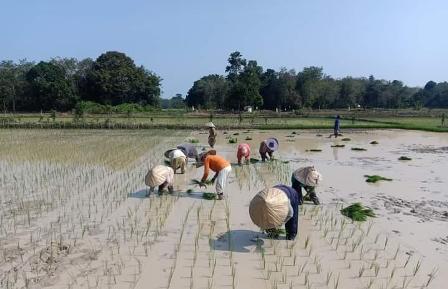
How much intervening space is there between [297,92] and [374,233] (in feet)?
157

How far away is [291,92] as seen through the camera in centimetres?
5272

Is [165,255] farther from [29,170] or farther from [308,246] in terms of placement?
[29,170]

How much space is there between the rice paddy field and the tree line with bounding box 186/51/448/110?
3811 centimetres

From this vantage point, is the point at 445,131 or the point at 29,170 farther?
the point at 445,131

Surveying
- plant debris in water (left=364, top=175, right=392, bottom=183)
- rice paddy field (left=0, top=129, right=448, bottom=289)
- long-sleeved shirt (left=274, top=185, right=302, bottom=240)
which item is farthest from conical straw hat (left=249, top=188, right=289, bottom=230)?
plant debris in water (left=364, top=175, right=392, bottom=183)

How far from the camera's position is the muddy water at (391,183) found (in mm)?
6891

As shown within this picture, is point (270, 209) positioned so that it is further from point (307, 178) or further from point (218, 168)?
point (218, 168)

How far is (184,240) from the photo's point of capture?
6.35 meters

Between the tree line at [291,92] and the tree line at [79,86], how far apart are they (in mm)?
9916

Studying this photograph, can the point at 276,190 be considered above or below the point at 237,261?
above

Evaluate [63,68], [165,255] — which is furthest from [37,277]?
[63,68]

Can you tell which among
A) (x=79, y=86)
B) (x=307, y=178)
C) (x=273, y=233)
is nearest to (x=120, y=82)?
(x=79, y=86)

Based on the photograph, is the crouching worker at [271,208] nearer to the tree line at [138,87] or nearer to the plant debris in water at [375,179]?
the plant debris in water at [375,179]

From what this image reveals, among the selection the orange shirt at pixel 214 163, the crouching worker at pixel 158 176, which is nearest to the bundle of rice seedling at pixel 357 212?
the orange shirt at pixel 214 163
